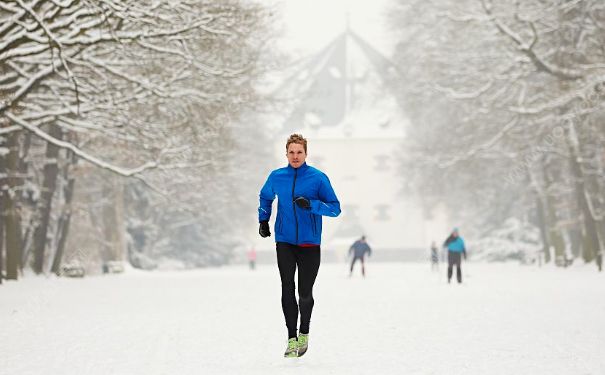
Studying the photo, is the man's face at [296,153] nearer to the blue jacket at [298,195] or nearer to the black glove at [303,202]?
the blue jacket at [298,195]

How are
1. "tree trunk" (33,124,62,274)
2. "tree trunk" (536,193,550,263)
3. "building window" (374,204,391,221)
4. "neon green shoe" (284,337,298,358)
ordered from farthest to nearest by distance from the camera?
"building window" (374,204,391,221) → "tree trunk" (536,193,550,263) → "tree trunk" (33,124,62,274) → "neon green shoe" (284,337,298,358)

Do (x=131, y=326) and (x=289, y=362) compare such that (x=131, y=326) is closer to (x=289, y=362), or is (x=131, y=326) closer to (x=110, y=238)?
(x=289, y=362)

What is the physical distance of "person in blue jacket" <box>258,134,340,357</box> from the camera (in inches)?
332

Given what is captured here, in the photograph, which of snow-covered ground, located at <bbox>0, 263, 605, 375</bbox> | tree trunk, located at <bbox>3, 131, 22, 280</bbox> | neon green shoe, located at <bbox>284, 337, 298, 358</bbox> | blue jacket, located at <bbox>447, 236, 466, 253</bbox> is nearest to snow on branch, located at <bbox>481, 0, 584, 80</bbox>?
blue jacket, located at <bbox>447, 236, 466, 253</bbox>

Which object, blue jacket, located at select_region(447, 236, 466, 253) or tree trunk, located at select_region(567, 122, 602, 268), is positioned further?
tree trunk, located at select_region(567, 122, 602, 268)

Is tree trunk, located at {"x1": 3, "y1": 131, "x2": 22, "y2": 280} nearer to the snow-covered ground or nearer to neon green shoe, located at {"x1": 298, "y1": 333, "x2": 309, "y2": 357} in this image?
the snow-covered ground

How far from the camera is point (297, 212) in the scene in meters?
8.53

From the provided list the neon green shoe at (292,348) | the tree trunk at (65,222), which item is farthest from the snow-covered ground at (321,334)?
the tree trunk at (65,222)

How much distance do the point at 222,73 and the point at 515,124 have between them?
1205 centimetres

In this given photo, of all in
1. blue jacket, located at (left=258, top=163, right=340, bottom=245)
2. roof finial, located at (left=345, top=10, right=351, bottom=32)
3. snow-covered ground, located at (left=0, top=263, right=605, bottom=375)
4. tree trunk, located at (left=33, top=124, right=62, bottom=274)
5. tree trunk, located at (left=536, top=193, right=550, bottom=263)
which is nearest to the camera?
blue jacket, located at (left=258, top=163, right=340, bottom=245)

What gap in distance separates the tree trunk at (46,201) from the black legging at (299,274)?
20899mm

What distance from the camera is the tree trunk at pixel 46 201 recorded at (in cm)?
2864

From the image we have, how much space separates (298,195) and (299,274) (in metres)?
0.70

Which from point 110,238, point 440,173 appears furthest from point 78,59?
point 440,173
